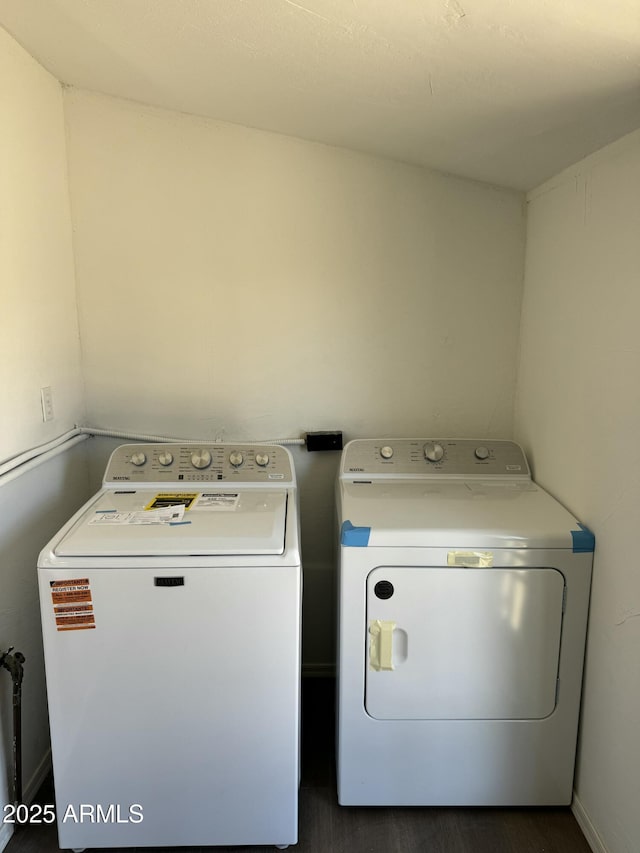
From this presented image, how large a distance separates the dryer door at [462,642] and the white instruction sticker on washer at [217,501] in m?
0.48

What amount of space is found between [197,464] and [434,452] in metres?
0.81

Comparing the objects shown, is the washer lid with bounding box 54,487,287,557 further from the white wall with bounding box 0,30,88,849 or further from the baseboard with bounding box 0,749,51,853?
the baseboard with bounding box 0,749,51,853

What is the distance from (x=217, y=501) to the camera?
183 centimetres

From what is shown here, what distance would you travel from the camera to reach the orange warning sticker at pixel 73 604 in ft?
4.82

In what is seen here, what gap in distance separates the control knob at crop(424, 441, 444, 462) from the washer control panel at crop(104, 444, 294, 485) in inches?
18.6

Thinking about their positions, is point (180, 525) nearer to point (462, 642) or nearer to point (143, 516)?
point (143, 516)

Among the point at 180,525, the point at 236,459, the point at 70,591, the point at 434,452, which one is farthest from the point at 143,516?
the point at 434,452

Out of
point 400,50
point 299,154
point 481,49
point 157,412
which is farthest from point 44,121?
point 481,49

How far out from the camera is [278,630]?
1513 mm

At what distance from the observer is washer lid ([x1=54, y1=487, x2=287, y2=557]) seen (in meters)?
1.50

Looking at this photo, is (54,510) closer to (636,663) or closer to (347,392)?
(347,392)

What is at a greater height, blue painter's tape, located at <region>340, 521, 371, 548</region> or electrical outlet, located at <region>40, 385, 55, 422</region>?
electrical outlet, located at <region>40, 385, 55, 422</region>

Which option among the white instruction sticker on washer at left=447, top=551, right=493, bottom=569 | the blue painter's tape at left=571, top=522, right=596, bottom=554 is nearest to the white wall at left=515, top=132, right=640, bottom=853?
the blue painter's tape at left=571, top=522, right=596, bottom=554

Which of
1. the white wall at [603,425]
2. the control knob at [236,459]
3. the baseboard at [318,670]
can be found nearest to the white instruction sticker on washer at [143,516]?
the control knob at [236,459]
